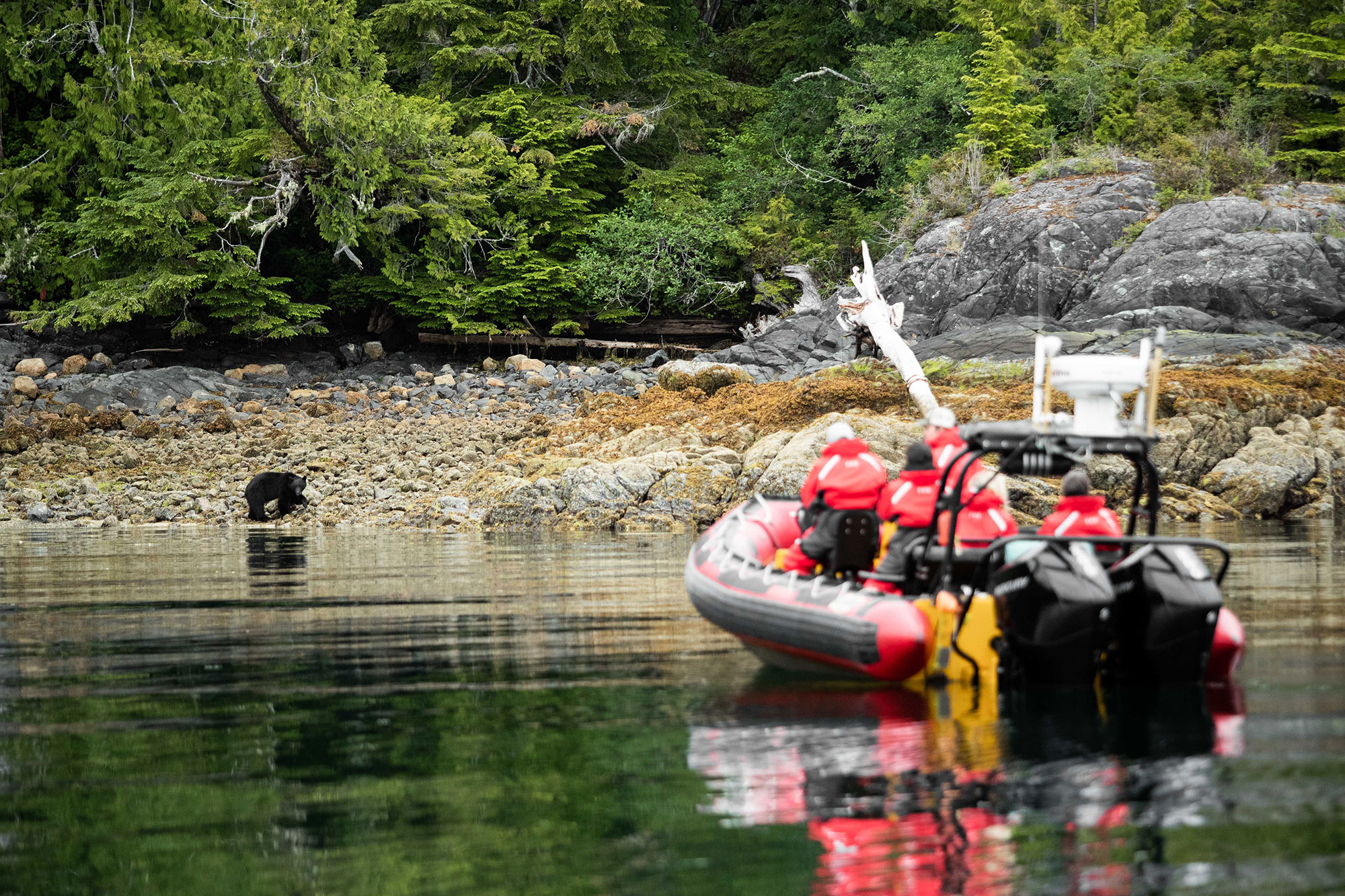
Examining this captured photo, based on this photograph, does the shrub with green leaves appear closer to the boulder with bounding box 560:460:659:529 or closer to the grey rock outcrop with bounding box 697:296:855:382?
the grey rock outcrop with bounding box 697:296:855:382

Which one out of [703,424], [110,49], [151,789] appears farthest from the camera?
[110,49]

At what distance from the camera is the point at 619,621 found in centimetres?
871

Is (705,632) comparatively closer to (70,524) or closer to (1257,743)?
(1257,743)

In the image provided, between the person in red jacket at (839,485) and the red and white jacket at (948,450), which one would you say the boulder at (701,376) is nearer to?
the person in red jacket at (839,485)

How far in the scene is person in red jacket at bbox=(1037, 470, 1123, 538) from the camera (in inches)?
260

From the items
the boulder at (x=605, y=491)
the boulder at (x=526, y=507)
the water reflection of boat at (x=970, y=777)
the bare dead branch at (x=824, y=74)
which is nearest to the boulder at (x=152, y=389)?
the boulder at (x=526, y=507)

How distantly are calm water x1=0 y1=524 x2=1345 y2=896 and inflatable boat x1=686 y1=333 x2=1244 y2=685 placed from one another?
0.19m

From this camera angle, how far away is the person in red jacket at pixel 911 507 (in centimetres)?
706

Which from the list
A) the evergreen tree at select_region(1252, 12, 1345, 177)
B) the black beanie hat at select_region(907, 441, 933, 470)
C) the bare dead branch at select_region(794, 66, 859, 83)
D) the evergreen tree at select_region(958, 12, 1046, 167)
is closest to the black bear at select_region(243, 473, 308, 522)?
the black beanie hat at select_region(907, 441, 933, 470)

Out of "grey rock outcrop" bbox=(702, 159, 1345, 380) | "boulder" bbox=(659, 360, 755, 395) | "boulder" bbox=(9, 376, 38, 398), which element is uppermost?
"grey rock outcrop" bbox=(702, 159, 1345, 380)

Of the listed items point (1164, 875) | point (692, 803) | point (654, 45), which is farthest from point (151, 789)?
point (654, 45)

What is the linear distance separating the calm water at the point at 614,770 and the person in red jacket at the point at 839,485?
77 centimetres

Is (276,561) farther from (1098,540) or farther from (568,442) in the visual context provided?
(1098,540)

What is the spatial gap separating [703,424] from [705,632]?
12.3 metres
